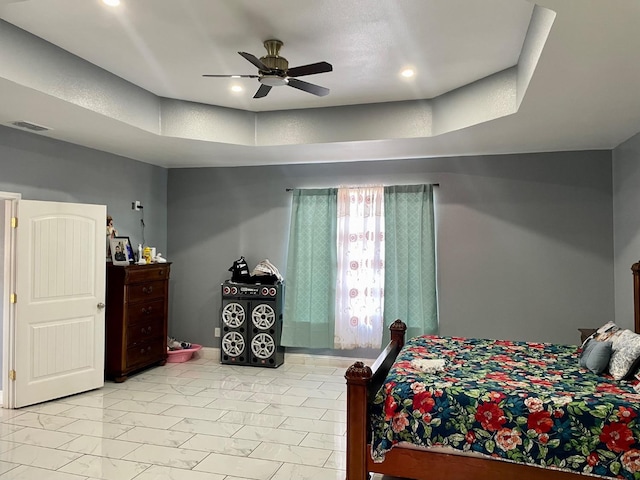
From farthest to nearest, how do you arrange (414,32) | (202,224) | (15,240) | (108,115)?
1. (202,224)
2. (15,240)
3. (108,115)
4. (414,32)

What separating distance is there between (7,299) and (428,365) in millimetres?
3743

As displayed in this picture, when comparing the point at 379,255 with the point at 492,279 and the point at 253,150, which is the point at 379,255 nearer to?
the point at 492,279

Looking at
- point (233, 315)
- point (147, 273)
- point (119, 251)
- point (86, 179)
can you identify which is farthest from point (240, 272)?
point (86, 179)

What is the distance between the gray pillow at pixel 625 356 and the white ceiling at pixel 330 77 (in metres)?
1.65

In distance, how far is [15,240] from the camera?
13.6ft

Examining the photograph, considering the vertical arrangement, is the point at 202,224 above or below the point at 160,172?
below

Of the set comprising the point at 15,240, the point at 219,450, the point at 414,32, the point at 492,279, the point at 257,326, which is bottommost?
the point at 219,450

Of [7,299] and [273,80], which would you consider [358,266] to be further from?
[7,299]

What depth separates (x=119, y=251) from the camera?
515cm

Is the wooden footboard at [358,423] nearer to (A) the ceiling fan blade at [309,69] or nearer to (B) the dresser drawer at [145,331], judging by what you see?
(A) the ceiling fan blade at [309,69]

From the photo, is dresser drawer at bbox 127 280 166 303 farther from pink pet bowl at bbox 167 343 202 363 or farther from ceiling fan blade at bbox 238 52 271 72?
ceiling fan blade at bbox 238 52 271 72

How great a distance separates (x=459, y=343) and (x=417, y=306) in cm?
143

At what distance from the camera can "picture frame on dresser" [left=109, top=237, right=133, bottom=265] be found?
16.8 ft

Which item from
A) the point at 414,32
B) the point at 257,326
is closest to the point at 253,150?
the point at 257,326
